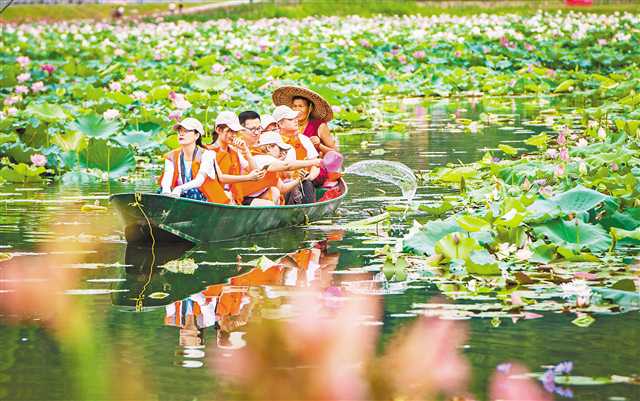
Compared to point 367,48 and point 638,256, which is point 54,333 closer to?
point 638,256

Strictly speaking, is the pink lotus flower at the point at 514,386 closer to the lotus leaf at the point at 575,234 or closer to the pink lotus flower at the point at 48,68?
the lotus leaf at the point at 575,234

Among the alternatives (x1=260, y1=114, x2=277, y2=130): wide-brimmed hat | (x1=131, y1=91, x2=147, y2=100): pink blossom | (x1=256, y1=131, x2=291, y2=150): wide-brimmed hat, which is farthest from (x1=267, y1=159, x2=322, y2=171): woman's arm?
(x1=131, y1=91, x2=147, y2=100): pink blossom

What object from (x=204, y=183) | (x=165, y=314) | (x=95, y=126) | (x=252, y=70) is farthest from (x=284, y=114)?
(x=252, y=70)

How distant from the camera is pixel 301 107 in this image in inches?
426

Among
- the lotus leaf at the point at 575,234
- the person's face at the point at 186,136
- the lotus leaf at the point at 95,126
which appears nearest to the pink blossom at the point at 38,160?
the lotus leaf at the point at 95,126

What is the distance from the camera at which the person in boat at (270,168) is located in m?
9.66

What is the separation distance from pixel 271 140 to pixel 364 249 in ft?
4.69

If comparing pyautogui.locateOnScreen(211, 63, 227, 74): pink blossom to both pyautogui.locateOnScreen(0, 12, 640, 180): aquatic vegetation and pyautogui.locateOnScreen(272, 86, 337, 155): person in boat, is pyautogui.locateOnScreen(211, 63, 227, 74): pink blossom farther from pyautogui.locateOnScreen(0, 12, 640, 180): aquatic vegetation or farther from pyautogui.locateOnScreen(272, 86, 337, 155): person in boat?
pyautogui.locateOnScreen(272, 86, 337, 155): person in boat

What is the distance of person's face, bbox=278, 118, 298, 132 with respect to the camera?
10141 millimetres

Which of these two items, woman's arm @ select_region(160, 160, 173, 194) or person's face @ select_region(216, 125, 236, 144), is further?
person's face @ select_region(216, 125, 236, 144)

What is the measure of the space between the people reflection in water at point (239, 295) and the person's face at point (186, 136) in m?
1.06

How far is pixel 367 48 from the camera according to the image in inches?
1039

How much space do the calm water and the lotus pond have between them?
0.6 inches

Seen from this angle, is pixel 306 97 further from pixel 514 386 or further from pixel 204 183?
pixel 514 386
